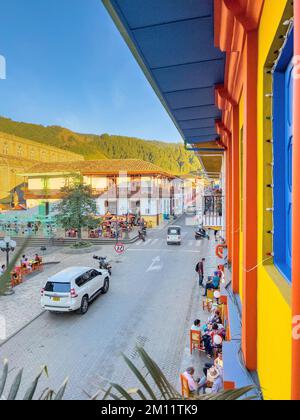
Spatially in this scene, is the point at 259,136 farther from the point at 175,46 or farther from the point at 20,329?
the point at 20,329

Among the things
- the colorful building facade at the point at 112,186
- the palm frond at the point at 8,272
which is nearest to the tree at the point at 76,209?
the colorful building facade at the point at 112,186

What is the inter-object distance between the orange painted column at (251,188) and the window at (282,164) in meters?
0.50

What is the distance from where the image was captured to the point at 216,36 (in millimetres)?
3596

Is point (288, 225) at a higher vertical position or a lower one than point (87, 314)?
higher

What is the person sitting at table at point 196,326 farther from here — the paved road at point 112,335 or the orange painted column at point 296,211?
the orange painted column at point 296,211

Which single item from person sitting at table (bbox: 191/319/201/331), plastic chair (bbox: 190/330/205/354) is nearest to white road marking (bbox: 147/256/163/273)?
person sitting at table (bbox: 191/319/201/331)

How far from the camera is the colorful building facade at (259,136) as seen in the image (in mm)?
2066

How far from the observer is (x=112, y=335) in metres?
9.66

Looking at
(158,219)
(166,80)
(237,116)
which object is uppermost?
(166,80)

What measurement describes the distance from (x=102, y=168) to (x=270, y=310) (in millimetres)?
37197

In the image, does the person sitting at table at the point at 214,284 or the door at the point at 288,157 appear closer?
the door at the point at 288,157

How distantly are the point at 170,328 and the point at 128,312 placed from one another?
2.11m

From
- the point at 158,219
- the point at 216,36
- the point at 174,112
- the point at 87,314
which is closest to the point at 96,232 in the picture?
the point at 158,219

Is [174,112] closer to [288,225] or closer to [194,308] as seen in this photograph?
[288,225]
